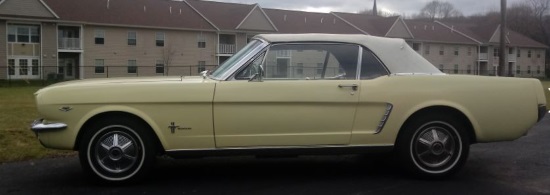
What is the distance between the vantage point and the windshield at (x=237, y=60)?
521 cm

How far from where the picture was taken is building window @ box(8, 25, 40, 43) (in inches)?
1537

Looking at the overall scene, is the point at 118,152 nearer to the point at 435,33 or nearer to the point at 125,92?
the point at 125,92

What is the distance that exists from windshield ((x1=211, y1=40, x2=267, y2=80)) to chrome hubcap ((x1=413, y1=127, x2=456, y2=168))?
1831 mm

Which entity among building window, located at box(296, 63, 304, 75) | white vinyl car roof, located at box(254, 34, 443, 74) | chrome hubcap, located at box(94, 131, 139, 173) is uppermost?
white vinyl car roof, located at box(254, 34, 443, 74)

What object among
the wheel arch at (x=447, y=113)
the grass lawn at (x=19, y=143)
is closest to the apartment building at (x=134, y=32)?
the grass lawn at (x=19, y=143)

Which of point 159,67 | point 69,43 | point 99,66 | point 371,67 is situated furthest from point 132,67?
point 371,67

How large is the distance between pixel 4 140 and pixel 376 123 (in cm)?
511

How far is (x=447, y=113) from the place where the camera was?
5.39 meters

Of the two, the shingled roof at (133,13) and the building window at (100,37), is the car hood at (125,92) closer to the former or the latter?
the shingled roof at (133,13)

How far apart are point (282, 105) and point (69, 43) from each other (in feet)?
130

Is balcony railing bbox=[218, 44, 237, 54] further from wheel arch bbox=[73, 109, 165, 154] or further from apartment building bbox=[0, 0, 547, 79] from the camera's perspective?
wheel arch bbox=[73, 109, 165, 154]

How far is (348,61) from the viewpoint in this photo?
5402 millimetres

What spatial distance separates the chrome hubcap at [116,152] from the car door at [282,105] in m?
0.80

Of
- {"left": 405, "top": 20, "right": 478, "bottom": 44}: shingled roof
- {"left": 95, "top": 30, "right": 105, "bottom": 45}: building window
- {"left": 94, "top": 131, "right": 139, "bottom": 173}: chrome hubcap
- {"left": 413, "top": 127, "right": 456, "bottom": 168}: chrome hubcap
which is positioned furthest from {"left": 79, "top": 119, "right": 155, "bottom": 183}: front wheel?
{"left": 405, "top": 20, "right": 478, "bottom": 44}: shingled roof
